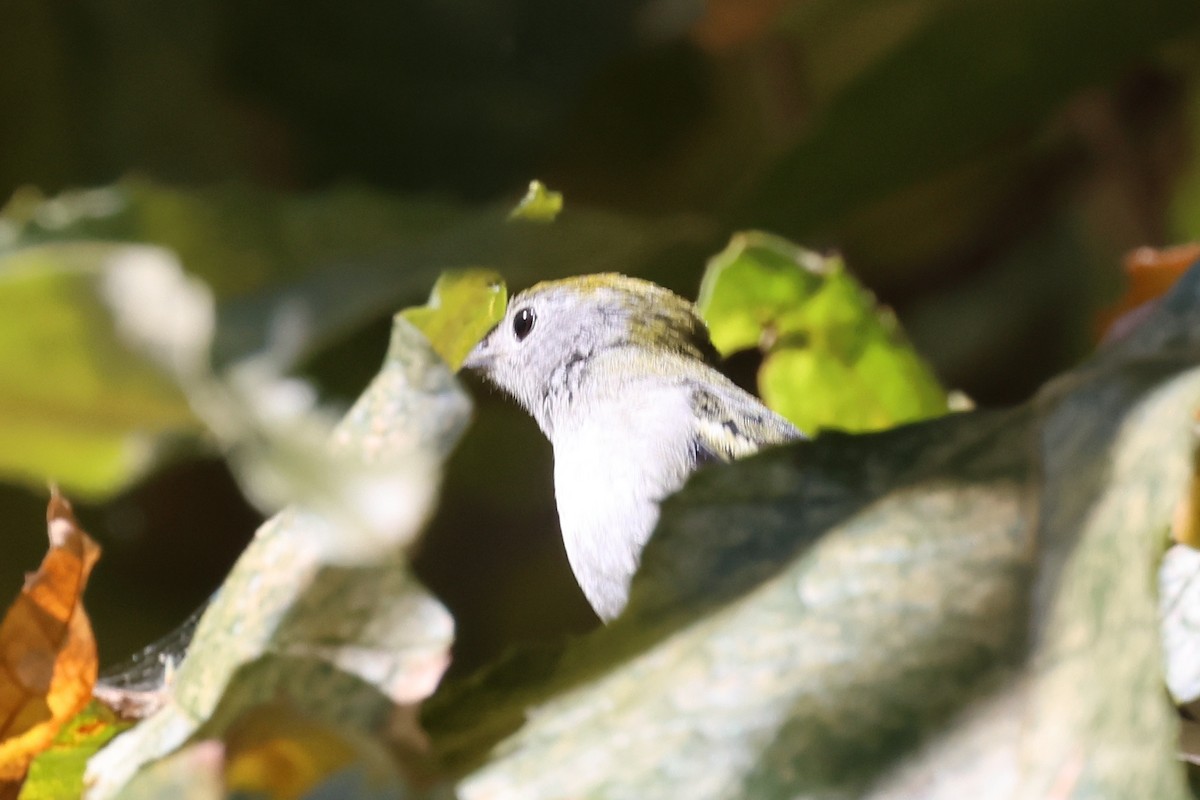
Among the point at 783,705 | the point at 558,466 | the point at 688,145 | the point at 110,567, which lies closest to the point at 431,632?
the point at 783,705

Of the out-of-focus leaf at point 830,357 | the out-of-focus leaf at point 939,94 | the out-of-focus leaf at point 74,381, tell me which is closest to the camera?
the out-of-focus leaf at point 74,381

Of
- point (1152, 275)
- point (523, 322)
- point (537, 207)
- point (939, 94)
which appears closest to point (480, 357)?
point (523, 322)

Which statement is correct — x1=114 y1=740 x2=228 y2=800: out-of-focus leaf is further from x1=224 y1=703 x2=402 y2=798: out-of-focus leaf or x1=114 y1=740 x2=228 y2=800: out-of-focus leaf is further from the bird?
the bird

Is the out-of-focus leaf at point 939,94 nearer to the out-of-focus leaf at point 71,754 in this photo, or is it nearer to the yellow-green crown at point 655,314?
the yellow-green crown at point 655,314

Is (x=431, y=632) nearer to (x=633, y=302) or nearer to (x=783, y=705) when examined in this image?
(x=783, y=705)

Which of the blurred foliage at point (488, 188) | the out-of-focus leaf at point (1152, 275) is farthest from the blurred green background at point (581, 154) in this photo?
the out-of-focus leaf at point (1152, 275)
